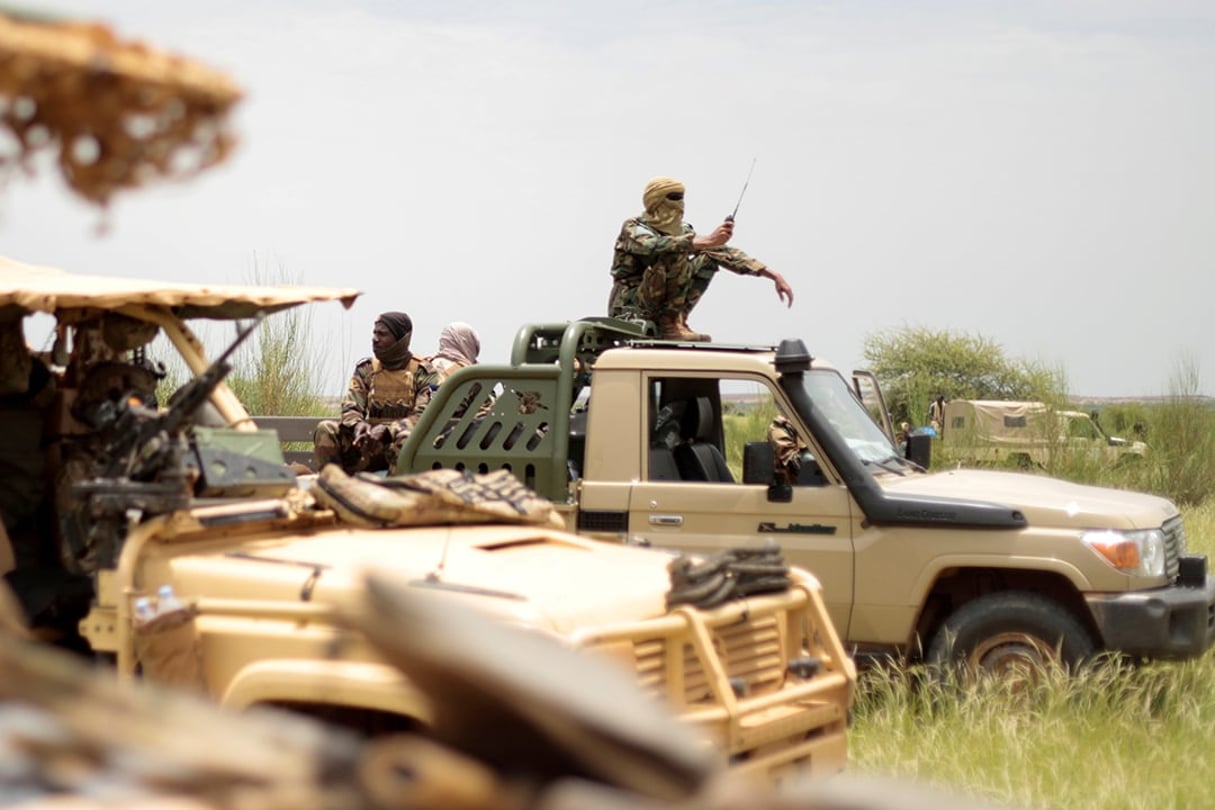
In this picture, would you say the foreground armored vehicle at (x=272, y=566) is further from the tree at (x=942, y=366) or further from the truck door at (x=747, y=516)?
the tree at (x=942, y=366)

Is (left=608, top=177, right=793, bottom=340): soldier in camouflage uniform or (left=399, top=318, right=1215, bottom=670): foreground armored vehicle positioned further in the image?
(left=608, top=177, right=793, bottom=340): soldier in camouflage uniform

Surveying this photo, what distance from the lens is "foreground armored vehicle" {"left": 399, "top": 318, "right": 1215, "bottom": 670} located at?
752cm

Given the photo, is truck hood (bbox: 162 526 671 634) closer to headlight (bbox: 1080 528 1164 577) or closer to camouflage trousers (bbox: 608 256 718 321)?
headlight (bbox: 1080 528 1164 577)

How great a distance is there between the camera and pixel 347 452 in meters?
9.72

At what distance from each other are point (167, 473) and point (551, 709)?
3.35m

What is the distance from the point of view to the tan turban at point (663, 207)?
982 centimetres

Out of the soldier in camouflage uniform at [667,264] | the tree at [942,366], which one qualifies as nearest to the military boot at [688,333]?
the soldier in camouflage uniform at [667,264]

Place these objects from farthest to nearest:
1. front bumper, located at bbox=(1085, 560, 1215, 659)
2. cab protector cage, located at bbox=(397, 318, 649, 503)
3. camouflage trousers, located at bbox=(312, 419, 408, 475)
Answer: camouflage trousers, located at bbox=(312, 419, 408, 475)
cab protector cage, located at bbox=(397, 318, 649, 503)
front bumper, located at bbox=(1085, 560, 1215, 659)

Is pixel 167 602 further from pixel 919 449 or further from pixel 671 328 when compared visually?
pixel 671 328

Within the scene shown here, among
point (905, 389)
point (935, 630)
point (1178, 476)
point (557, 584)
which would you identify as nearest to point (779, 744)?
point (557, 584)

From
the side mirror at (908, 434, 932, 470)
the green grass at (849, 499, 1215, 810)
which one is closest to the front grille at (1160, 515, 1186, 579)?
the green grass at (849, 499, 1215, 810)

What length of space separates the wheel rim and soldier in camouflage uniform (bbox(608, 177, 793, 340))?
271 centimetres

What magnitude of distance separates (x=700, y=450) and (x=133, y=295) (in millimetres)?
3499

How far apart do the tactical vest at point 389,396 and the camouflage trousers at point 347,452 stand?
338 mm
